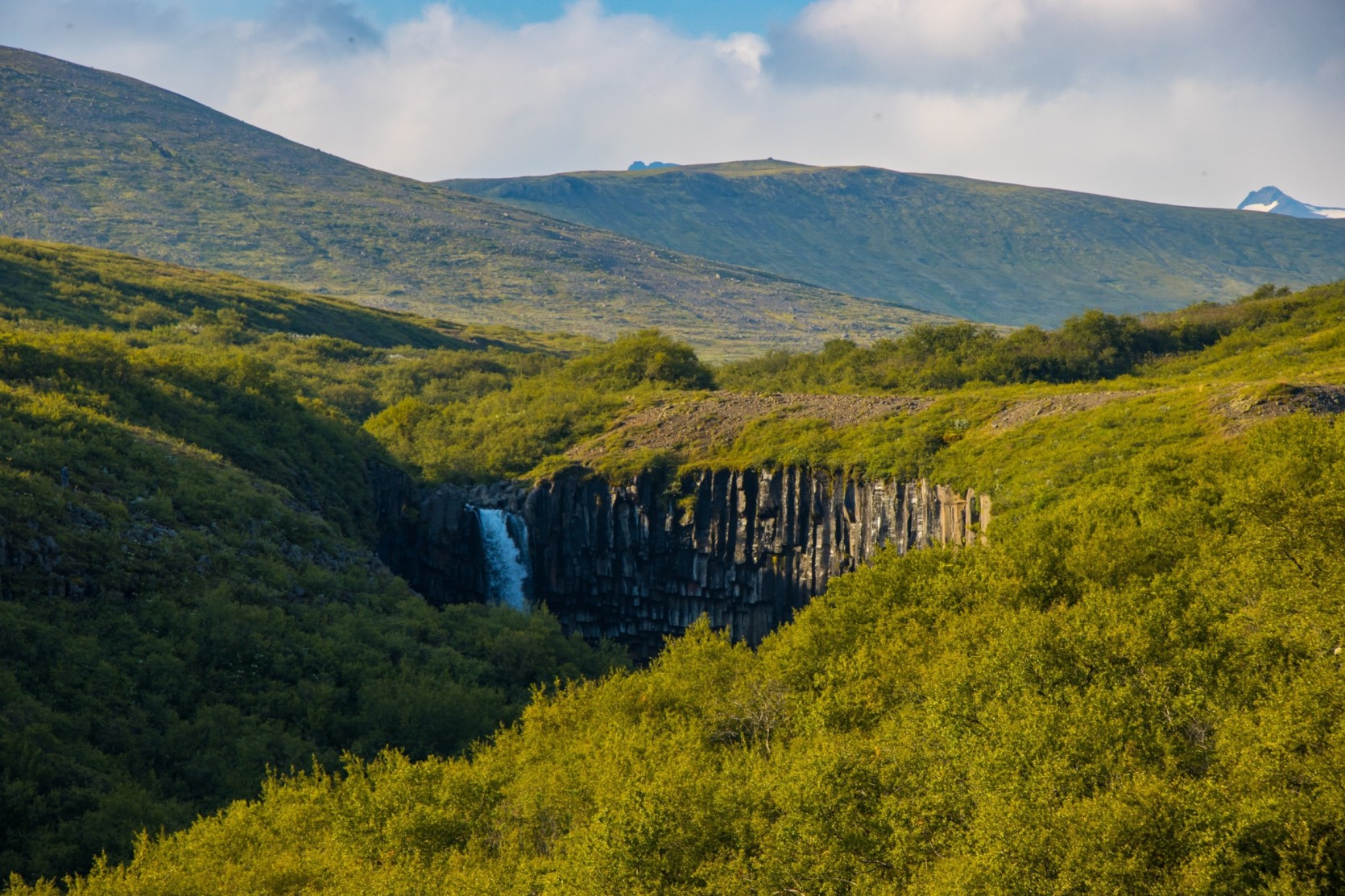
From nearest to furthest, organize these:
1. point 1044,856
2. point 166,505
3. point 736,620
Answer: point 1044,856, point 166,505, point 736,620

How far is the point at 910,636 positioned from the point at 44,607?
26.1 meters

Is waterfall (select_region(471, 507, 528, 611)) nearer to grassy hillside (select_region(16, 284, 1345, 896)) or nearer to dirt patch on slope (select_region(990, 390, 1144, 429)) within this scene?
dirt patch on slope (select_region(990, 390, 1144, 429))

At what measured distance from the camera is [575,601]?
5888 cm

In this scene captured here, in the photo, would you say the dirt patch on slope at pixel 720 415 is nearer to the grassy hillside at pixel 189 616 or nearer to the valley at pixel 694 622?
the valley at pixel 694 622

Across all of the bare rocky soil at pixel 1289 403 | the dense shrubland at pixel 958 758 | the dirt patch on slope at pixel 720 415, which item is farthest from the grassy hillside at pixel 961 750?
the dirt patch on slope at pixel 720 415

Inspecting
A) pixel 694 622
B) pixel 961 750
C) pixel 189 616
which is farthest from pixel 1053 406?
pixel 189 616

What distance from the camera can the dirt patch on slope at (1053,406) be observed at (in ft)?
165

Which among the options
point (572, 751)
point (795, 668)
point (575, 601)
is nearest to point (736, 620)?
point (575, 601)

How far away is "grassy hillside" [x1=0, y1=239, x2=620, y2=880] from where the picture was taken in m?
30.8

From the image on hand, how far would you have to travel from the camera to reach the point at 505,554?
60.0m

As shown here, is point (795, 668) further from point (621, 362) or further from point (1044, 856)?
point (621, 362)

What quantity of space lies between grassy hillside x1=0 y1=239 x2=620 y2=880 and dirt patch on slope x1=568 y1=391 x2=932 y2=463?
1294 centimetres

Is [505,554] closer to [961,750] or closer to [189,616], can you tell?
[189,616]

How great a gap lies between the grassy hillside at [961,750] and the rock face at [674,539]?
1302cm
